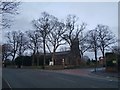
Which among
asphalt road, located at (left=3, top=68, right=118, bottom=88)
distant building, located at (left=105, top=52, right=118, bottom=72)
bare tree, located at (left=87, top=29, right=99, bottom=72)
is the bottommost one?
asphalt road, located at (left=3, top=68, right=118, bottom=88)

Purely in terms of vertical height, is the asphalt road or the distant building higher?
the distant building

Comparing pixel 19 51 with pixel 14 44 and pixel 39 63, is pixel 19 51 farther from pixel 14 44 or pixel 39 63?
pixel 39 63

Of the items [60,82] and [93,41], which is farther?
[93,41]

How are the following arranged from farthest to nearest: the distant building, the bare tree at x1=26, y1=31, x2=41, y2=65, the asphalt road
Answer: the bare tree at x1=26, y1=31, x2=41, y2=65, the distant building, the asphalt road

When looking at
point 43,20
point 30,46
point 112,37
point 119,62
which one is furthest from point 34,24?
point 119,62

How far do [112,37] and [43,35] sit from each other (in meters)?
26.8

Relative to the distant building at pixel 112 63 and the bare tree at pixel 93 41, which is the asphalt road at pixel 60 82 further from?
the bare tree at pixel 93 41

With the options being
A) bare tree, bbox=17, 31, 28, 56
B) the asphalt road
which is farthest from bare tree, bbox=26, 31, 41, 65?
the asphalt road

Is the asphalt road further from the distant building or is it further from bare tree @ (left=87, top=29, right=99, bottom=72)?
bare tree @ (left=87, top=29, right=99, bottom=72)

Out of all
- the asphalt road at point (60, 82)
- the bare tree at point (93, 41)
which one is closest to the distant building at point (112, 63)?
the asphalt road at point (60, 82)

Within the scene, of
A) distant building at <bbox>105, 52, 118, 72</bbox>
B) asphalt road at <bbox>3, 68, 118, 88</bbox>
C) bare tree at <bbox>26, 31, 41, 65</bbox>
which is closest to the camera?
asphalt road at <bbox>3, 68, 118, 88</bbox>

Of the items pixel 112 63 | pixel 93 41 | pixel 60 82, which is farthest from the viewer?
pixel 93 41

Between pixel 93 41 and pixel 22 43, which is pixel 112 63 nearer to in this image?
pixel 93 41

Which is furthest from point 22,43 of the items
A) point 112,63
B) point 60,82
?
point 60,82
